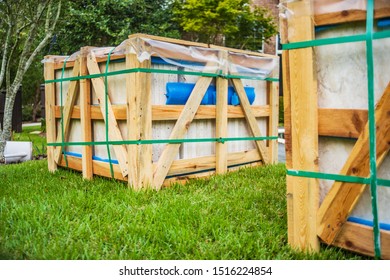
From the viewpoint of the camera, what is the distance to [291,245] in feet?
10.1

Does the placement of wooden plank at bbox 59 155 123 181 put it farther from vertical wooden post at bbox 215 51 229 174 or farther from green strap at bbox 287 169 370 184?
green strap at bbox 287 169 370 184

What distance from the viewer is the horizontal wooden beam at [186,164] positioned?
204 inches

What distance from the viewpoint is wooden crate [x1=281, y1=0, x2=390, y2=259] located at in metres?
2.63

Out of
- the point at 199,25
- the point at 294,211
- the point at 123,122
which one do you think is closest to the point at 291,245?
the point at 294,211

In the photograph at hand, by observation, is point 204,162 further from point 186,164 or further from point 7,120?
point 7,120

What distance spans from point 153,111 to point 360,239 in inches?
109

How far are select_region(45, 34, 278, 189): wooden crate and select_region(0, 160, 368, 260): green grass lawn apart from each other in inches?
14.4

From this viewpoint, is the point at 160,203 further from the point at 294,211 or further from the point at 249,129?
the point at 249,129

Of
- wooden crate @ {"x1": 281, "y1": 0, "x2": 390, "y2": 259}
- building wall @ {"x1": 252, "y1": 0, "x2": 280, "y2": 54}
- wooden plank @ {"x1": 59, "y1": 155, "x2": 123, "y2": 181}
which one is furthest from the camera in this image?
building wall @ {"x1": 252, "y1": 0, "x2": 280, "y2": 54}

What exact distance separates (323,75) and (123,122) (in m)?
2.74

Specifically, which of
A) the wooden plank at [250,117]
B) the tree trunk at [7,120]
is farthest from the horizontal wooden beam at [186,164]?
the tree trunk at [7,120]

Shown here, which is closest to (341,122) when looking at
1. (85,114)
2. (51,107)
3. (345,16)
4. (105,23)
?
(345,16)

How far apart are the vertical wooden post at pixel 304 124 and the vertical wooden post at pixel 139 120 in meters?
2.13

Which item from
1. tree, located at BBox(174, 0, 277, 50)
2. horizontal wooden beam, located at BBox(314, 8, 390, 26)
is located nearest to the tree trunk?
horizontal wooden beam, located at BBox(314, 8, 390, 26)
